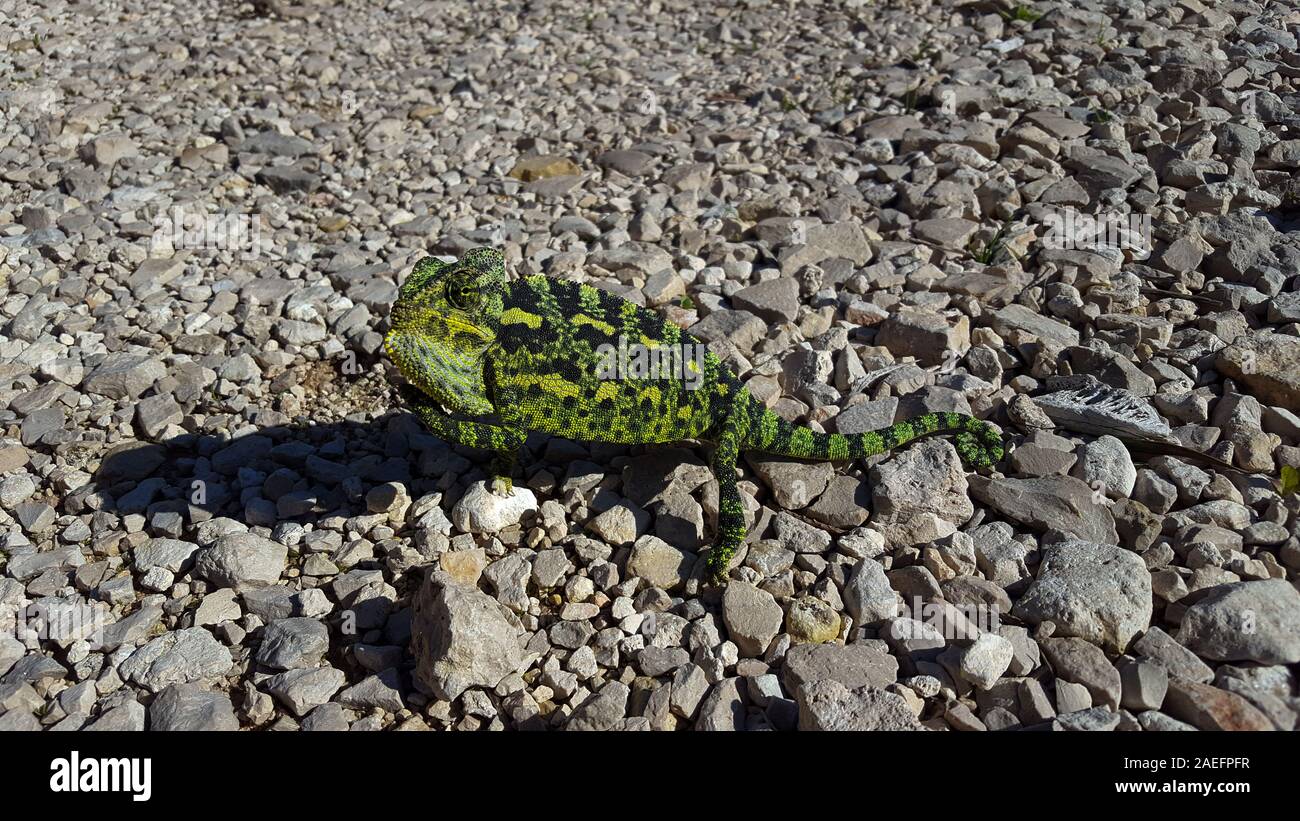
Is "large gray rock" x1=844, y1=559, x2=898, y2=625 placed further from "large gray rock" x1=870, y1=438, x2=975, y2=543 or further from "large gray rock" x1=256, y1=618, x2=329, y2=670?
"large gray rock" x1=256, y1=618, x2=329, y2=670

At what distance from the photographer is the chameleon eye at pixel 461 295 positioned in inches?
167

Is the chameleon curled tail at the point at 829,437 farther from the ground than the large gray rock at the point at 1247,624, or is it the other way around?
the large gray rock at the point at 1247,624

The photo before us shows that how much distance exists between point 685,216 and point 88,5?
26.9 ft

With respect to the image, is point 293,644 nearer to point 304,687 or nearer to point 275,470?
point 304,687

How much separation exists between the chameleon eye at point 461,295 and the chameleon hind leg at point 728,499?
56.4 inches

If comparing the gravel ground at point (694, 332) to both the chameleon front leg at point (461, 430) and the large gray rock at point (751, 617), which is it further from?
the chameleon front leg at point (461, 430)

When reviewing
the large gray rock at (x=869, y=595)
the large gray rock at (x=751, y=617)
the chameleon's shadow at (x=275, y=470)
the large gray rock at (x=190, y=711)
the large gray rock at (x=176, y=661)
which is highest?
the large gray rock at (x=869, y=595)

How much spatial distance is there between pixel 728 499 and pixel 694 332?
1847 millimetres

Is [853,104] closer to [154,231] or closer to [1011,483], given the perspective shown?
[1011,483]

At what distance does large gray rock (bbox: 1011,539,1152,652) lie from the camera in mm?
3809

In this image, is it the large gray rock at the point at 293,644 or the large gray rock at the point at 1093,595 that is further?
the large gray rock at the point at 293,644

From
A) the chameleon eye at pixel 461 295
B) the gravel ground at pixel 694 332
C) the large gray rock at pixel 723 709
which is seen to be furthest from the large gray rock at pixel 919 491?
the chameleon eye at pixel 461 295

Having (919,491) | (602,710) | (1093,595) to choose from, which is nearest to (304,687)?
(602,710)

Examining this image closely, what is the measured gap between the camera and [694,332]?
605cm
